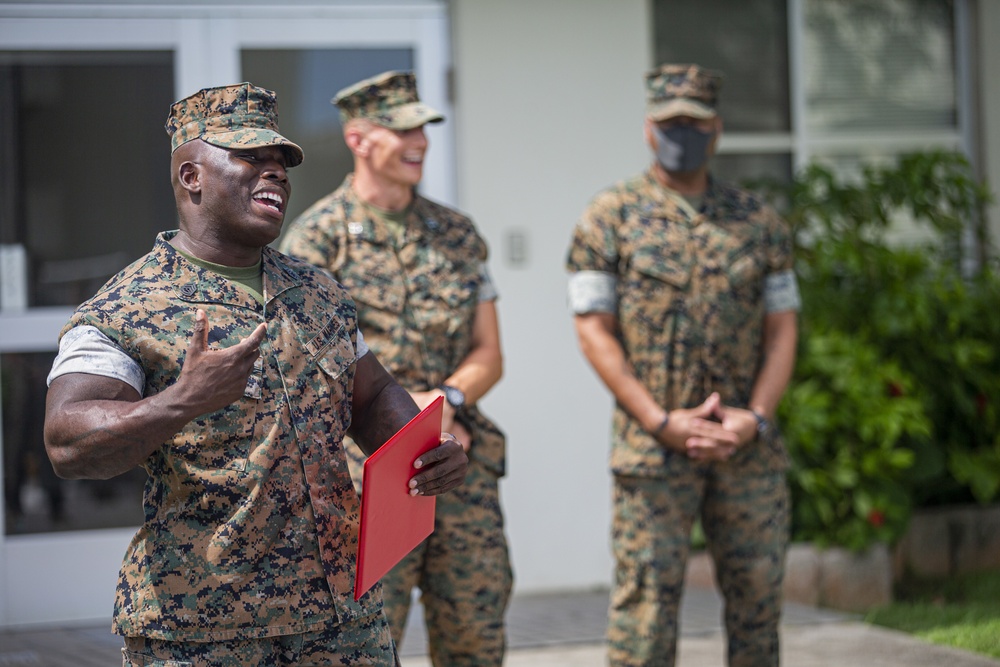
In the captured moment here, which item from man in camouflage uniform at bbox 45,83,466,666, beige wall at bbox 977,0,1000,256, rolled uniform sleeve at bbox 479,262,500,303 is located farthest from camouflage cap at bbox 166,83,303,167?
beige wall at bbox 977,0,1000,256

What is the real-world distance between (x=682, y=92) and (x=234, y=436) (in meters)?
2.41

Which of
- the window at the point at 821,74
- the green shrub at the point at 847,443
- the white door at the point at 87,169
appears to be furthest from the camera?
the window at the point at 821,74

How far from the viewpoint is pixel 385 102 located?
4.09 meters

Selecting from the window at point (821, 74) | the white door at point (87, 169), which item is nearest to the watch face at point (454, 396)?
the white door at point (87, 169)

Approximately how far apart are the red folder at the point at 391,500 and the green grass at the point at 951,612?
11.0 ft

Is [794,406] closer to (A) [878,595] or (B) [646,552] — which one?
(A) [878,595]

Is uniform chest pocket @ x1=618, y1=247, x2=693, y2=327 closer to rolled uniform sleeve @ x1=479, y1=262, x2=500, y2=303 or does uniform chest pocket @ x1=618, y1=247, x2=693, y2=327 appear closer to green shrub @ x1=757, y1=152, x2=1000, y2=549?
rolled uniform sleeve @ x1=479, y1=262, x2=500, y2=303

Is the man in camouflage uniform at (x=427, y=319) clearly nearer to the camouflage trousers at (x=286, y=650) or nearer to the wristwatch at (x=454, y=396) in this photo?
the wristwatch at (x=454, y=396)

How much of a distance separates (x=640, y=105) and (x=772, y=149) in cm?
114

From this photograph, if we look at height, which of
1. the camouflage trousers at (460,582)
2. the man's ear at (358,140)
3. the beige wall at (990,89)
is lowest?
the camouflage trousers at (460,582)

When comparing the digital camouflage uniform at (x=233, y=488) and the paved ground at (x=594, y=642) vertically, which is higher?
the digital camouflage uniform at (x=233, y=488)

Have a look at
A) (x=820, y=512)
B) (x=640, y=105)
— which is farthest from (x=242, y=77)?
(x=820, y=512)

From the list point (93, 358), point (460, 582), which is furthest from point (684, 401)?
point (93, 358)

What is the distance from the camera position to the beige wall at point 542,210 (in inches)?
258
